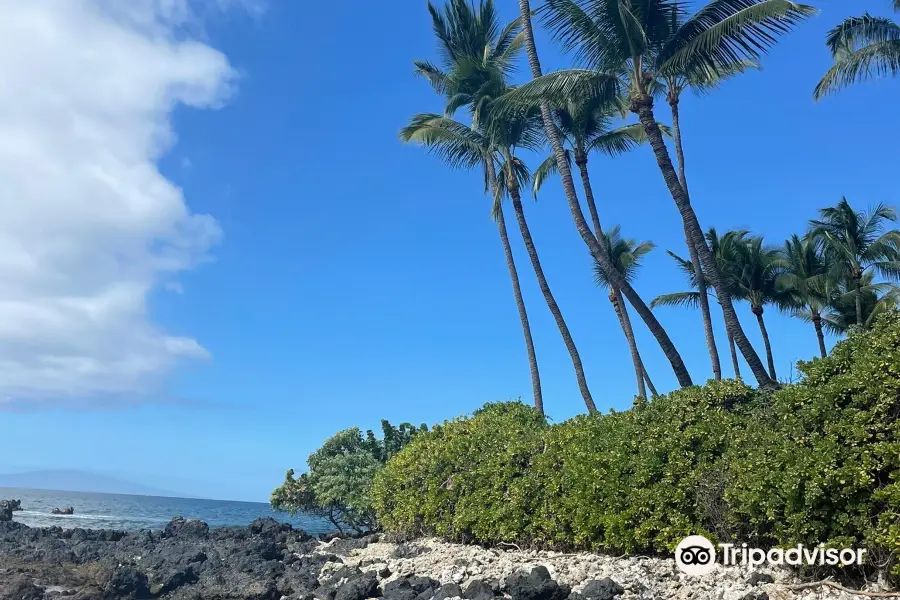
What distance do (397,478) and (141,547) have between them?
1016cm

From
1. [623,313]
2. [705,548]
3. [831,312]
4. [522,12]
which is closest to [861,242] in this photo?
[831,312]

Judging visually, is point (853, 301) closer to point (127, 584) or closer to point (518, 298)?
point (518, 298)

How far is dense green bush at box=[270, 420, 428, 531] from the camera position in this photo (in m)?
20.8

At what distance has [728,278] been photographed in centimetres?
3188

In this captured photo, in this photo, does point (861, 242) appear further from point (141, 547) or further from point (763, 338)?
point (141, 547)

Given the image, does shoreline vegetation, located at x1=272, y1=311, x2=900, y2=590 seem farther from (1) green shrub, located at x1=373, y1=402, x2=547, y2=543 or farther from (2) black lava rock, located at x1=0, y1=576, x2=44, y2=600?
(2) black lava rock, located at x1=0, y1=576, x2=44, y2=600

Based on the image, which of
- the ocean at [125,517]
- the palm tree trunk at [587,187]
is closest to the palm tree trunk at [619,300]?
the palm tree trunk at [587,187]

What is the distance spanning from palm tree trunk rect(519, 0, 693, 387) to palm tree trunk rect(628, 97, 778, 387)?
4.03 feet

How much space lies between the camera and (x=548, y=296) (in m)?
19.5

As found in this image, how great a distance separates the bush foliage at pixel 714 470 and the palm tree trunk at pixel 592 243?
2.79 metres

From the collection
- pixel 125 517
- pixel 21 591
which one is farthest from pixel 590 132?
pixel 125 517

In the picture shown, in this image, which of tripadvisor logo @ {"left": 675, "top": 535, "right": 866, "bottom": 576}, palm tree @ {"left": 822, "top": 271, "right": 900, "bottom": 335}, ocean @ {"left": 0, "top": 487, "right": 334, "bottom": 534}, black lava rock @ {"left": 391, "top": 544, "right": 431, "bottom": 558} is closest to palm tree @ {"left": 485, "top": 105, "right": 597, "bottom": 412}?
black lava rock @ {"left": 391, "top": 544, "right": 431, "bottom": 558}

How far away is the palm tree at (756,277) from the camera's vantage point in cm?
3188

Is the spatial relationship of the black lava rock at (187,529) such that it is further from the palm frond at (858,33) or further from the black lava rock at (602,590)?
the palm frond at (858,33)
